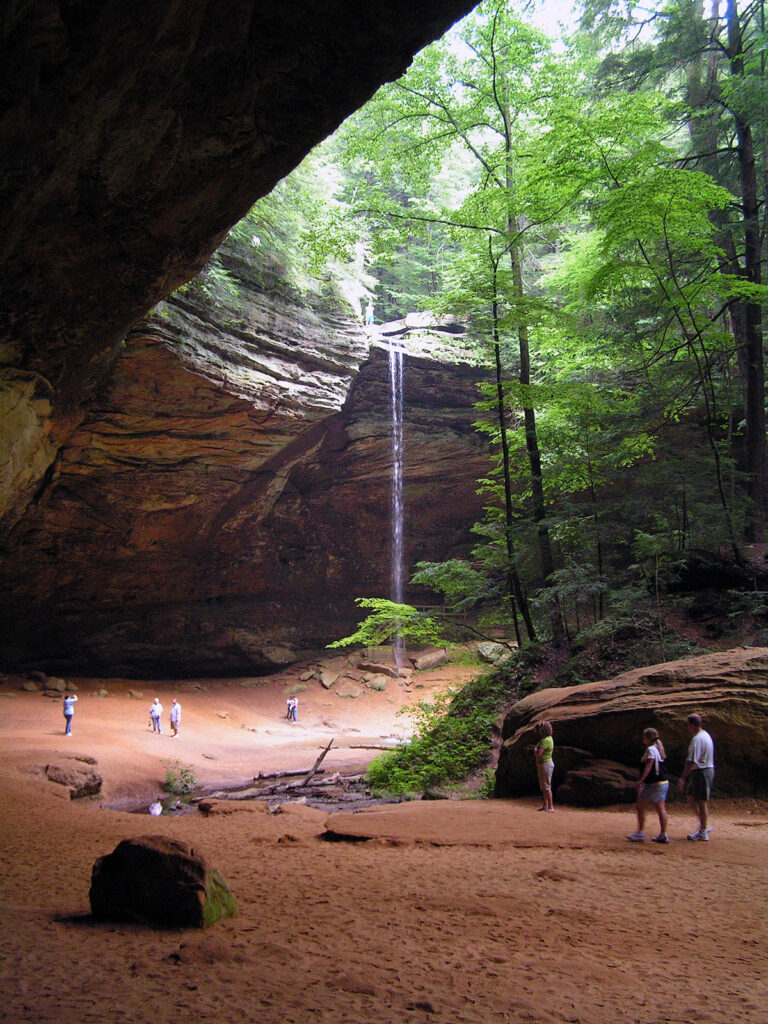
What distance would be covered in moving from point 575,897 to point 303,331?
16.8 m

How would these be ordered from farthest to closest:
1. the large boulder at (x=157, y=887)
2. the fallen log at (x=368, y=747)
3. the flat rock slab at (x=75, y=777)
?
the fallen log at (x=368, y=747) → the flat rock slab at (x=75, y=777) → the large boulder at (x=157, y=887)

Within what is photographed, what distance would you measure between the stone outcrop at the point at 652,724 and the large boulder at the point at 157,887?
231 inches

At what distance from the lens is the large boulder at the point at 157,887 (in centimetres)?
362

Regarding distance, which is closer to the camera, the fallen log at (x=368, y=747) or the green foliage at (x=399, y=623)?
the green foliage at (x=399, y=623)

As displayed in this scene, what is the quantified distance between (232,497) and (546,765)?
15.1 m

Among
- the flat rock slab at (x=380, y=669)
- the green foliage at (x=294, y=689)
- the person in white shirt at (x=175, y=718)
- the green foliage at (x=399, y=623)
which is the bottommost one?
the person in white shirt at (x=175, y=718)

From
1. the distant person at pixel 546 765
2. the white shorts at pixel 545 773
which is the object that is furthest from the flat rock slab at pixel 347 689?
the white shorts at pixel 545 773

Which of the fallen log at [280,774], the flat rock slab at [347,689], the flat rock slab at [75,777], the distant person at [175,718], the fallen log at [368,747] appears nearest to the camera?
the flat rock slab at [75,777]

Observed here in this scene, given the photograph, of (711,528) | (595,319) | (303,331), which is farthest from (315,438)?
(711,528)

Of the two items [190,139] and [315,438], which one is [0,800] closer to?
[190,139]

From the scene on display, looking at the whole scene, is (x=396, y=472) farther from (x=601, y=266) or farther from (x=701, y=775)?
(x=701, y=775)

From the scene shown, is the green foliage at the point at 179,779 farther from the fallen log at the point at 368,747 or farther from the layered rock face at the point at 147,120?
the layered rock face at the point at 147,120

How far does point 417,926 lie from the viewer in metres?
3.84

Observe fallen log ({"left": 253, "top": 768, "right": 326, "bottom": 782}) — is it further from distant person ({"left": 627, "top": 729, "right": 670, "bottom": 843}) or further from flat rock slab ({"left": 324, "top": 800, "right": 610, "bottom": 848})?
distant person ({"left": 627, "top": 729, "right": 670, "bottom": 843})
